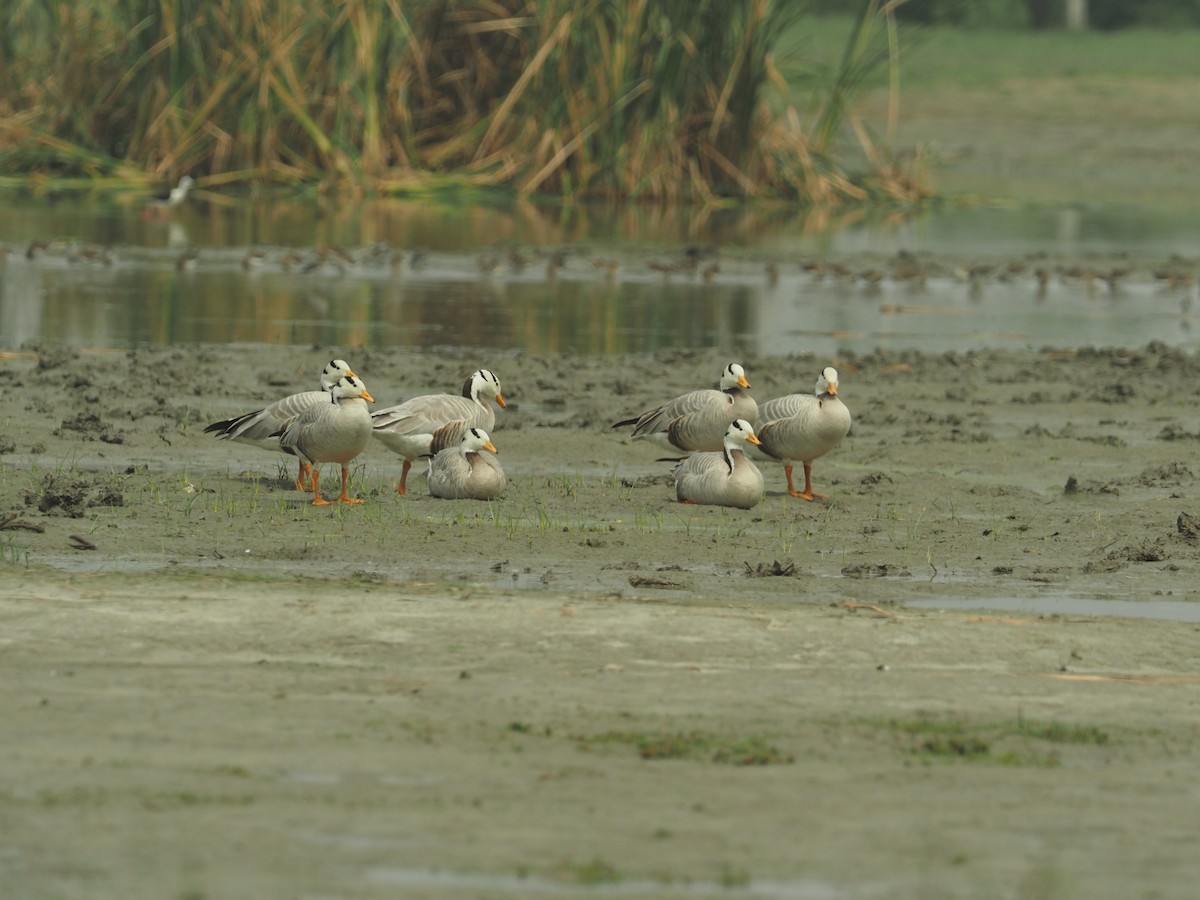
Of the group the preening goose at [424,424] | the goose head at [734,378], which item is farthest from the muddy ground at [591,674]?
the goose head at [734,378]

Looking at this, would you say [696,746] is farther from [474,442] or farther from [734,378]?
[734,378]

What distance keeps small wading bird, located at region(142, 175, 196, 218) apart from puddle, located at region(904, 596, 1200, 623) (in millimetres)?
18090

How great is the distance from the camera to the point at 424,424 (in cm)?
1012

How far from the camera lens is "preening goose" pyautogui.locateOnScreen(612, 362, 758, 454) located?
34.7 ft

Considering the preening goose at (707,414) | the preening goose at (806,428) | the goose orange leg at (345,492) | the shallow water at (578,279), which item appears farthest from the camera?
the shallow water at (578,279)

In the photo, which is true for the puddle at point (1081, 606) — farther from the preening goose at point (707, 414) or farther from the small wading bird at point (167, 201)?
the small wading bird at point (167, 201)

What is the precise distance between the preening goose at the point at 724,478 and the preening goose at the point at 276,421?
1716 millimetres

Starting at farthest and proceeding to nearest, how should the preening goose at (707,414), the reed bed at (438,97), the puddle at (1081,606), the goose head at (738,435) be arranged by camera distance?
1. the reed bed at (438,97)
2. the preening goose at (707,414)
3. the goose head at (738,435)
4. the puddle at (1081,606)

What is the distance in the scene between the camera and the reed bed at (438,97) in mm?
25172

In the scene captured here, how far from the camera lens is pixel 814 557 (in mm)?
8672

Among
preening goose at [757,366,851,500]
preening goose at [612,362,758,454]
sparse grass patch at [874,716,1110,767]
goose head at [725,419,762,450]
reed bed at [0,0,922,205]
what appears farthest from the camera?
reed bed at [0,0,922,205]

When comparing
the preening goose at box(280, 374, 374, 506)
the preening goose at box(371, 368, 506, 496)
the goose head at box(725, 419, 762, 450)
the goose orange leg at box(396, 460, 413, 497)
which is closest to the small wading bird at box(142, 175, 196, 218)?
the preening goose at box(371, 368, 506, 496)

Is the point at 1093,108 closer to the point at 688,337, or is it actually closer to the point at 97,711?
the point at 688,337

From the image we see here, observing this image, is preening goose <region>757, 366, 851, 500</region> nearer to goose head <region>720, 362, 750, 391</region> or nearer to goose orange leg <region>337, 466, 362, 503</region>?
goose head <region>720, 362, 750, 391</region>
